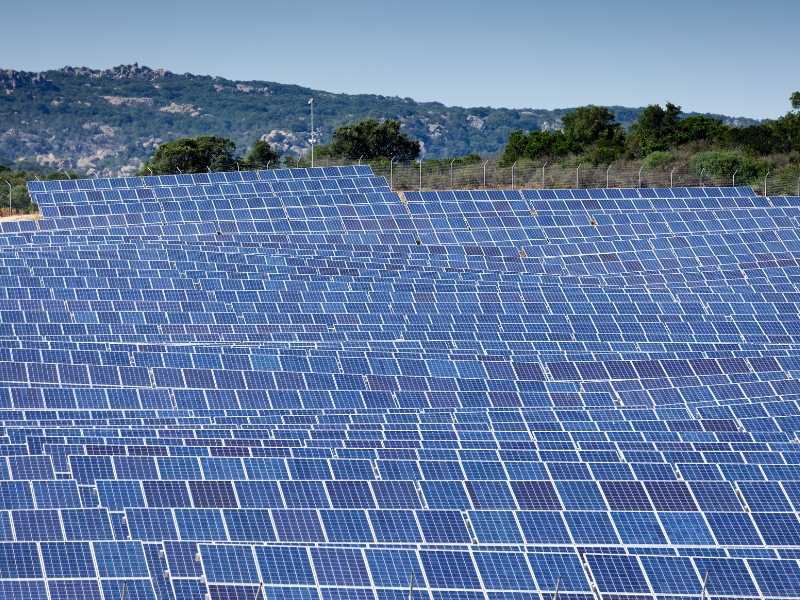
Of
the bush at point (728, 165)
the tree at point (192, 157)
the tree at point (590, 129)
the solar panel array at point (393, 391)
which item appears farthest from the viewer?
the tree at point (590, 129)

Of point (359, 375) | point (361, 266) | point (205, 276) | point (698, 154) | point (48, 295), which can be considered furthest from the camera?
point (698, 154)

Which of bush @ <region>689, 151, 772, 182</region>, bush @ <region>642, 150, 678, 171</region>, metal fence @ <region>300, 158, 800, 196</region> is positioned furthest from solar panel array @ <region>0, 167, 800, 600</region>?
bush @ <region>642, 150, 678, 171</region>

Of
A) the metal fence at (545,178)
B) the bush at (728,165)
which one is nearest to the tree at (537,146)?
the bush at (728,165)

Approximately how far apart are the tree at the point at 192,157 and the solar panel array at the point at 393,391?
76.4 ft

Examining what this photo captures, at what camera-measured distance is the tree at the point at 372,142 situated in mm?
101438

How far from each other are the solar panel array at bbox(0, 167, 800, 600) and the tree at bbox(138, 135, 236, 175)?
23.3m

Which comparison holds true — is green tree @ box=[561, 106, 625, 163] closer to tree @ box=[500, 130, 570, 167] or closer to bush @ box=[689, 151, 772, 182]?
tree @ box=[500, 130, 570, 167]

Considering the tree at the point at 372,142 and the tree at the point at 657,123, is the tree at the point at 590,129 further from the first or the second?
the tree at the point at 372,142

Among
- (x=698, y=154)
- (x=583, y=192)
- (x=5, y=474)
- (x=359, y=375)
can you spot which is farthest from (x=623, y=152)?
(x=5, y=474)

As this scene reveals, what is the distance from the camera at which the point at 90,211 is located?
66.8 metres

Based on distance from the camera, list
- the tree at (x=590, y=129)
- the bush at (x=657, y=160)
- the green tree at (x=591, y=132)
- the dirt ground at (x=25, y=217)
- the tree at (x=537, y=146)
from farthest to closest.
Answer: the tree at (x=590, y=129) → the green tree at (x=591, y=132) → the tree at (x=537, y=146) → the bush at (x=657, y=160) → the dirt ground at (x=25, y=217)

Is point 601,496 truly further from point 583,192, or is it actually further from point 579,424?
point 583,192

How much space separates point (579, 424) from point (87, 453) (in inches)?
683

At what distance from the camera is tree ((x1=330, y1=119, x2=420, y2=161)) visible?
101m
